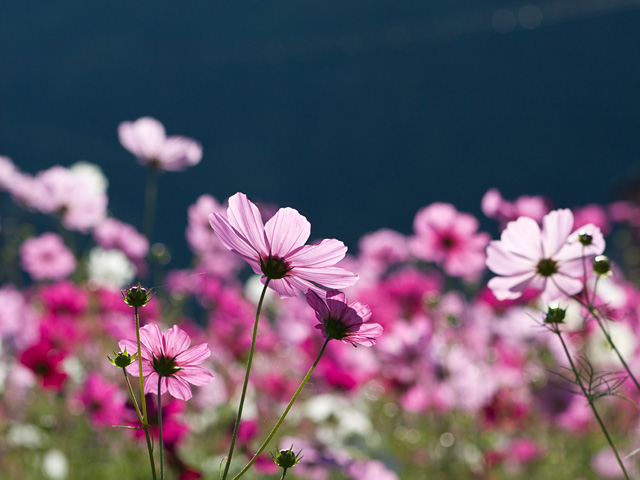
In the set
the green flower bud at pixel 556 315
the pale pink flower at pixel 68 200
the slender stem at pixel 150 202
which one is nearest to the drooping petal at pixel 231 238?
the green flower bud at pixel 556 315

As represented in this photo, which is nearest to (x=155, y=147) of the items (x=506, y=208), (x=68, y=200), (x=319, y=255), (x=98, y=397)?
(x=68, y=200)

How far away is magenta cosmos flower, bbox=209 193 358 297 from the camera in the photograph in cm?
35

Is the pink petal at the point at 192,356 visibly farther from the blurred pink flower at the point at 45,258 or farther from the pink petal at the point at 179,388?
the blurred pink flower at the point at 45,258

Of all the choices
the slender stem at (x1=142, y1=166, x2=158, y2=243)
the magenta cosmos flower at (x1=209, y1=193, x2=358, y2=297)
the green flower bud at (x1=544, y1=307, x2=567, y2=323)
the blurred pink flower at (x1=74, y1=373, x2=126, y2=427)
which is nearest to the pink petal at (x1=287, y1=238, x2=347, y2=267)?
the magenta cosmos flower at (x1=209, y1=193, x2=358, y2=297)

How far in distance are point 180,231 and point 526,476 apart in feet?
12.4

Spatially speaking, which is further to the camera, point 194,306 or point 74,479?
point 194,306

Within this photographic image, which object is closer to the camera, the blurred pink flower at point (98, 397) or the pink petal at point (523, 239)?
the pink petal at point (523, 239)

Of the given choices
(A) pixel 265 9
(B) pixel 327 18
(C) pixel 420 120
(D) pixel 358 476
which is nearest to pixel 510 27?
(C) pixel 420 120

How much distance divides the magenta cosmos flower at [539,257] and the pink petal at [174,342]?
0.22 m

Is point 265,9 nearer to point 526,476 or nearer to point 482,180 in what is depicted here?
point 482,180

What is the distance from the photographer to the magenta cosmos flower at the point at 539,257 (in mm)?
448

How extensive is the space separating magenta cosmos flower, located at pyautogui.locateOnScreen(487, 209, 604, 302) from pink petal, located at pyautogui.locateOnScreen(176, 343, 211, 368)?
208mm

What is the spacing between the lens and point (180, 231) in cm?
476

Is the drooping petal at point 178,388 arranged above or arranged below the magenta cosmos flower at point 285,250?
below
